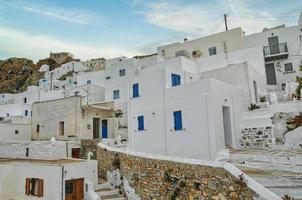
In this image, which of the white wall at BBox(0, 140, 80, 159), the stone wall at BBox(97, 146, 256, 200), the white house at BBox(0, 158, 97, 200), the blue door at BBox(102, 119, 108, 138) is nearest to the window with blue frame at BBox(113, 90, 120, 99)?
the blue door at BBox(102, 119, 108, 138)

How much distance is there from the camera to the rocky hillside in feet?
205

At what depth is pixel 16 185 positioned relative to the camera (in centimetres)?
1543

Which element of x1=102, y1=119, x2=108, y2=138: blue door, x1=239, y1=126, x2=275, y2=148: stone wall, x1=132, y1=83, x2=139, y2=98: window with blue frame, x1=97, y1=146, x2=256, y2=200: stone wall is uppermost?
x1=132, y1=83, x2=139, y2=98: window with blue frame

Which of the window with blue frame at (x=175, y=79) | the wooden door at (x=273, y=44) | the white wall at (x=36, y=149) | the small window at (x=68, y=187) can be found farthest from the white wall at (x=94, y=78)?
the small window at (x=68, y=187)

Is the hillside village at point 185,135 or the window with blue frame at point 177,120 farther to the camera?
the window with blue frame at point 177,120

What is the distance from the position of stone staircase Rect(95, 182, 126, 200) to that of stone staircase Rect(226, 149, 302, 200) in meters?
6.89

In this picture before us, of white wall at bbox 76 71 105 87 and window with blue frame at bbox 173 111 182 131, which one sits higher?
white wall at bbox 76 71 105 87

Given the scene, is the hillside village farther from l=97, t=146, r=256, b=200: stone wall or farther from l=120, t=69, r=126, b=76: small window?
l=120, t=69, r=126, b=76: small window

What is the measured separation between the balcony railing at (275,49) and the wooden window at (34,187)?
76.3 ft

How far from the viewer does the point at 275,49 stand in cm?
2580

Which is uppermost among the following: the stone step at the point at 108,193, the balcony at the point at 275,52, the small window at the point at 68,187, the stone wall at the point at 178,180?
the balcony at the point at 275,52

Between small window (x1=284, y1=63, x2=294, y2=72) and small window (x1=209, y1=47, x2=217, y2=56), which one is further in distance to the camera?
small window (x1=209, y1=47, x2=217, y2=56)

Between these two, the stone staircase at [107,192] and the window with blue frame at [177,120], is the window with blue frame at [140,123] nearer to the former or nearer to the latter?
the window with blue frame at [177,120]

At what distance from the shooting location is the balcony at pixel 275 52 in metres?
25.2
